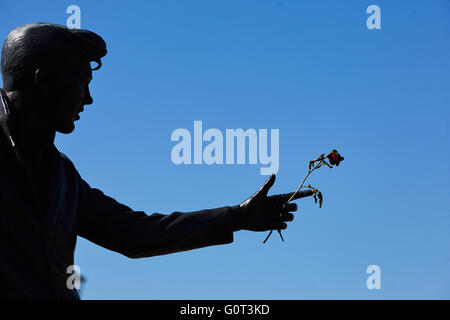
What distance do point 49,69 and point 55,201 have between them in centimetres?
113

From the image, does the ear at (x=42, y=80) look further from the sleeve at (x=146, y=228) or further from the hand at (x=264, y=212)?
the hand at (x=264, y=212)

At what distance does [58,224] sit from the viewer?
618 centimetres

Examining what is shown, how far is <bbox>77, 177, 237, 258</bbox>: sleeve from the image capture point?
21.6 feet

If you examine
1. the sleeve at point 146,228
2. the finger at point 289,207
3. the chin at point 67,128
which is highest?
the chin at point 67,128

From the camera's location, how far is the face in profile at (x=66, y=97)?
619cm

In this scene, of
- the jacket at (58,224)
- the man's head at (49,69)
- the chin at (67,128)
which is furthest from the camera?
the chin at (67,128)

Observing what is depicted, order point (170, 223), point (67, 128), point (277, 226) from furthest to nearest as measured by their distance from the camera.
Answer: point (170, 223) < point (277, 226) < point (67, 128)

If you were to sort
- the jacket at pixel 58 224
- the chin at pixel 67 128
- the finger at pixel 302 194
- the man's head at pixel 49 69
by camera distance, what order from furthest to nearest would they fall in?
the finger at pixel 302 194
the chin at pixel 67 128
the man's head at pixel 49 69
the jacket at pixel 58 224

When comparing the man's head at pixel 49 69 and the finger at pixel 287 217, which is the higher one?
the man's head at pixel 49 69

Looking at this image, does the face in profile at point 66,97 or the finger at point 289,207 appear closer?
the face in profile at point 66,97

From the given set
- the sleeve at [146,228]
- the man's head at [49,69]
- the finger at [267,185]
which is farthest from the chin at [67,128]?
the finger at [267,185]

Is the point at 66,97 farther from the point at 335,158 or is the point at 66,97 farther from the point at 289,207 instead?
the point at 335,158

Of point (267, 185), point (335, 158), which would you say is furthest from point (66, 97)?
point (335, 158)
